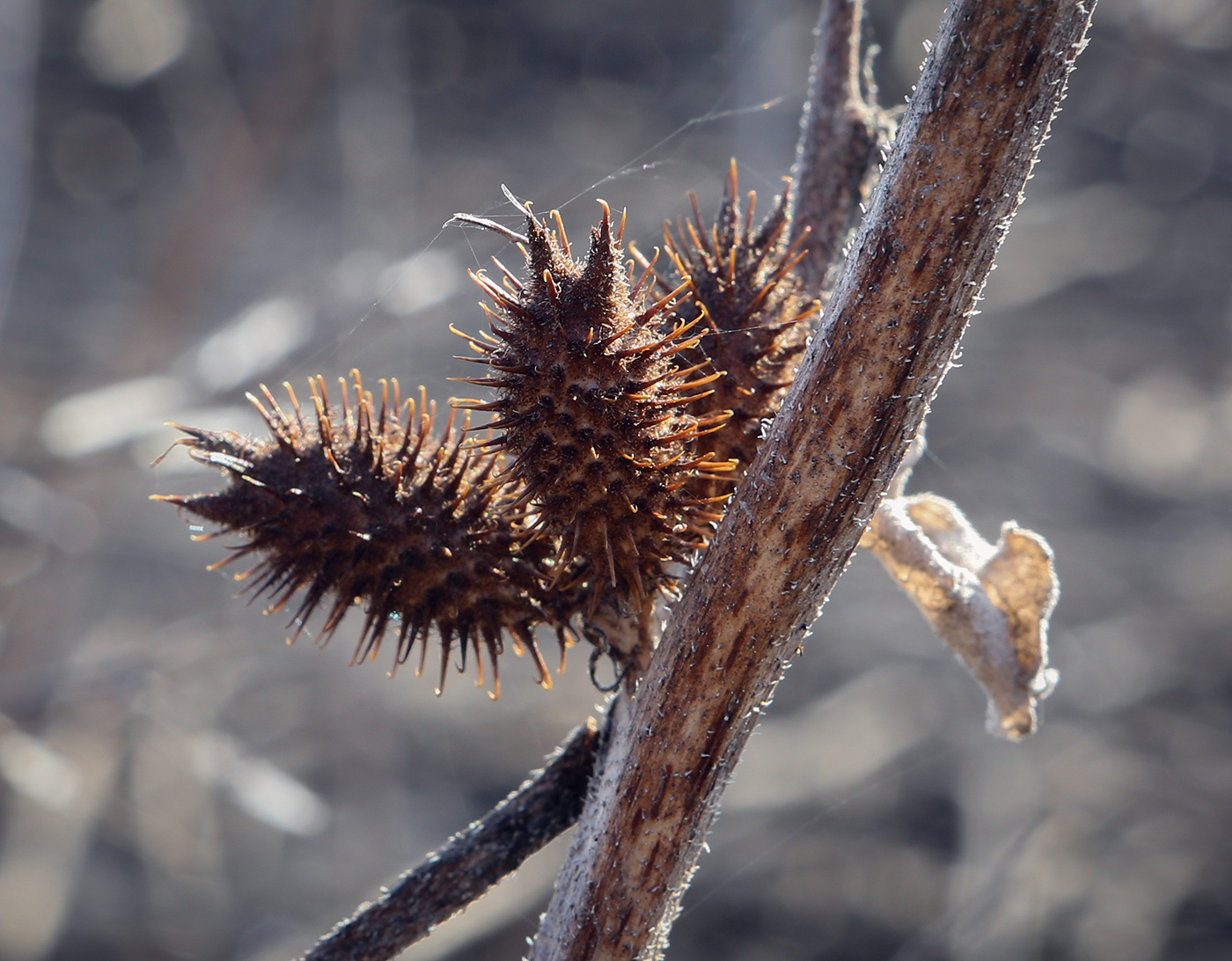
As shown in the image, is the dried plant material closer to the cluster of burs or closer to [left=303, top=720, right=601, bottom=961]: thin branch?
the cluster of burs

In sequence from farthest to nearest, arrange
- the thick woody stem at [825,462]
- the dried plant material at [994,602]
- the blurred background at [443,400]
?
1. the blurred background at [443,400]
2. the dried plant material at [994,602]
3. the thick woody stem at [825,462]

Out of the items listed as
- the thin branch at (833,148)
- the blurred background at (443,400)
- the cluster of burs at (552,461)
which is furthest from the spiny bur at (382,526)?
the blurred background at (443,400)

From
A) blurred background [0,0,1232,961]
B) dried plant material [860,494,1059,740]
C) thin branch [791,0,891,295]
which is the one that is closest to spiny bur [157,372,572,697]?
dried plant material [860,494,1059,740]

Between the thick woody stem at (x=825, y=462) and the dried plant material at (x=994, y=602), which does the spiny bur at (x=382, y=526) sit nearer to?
the thick woody stem at (x=825, y=462)

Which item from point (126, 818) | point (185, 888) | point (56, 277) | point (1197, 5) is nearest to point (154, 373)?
point (56, 277)

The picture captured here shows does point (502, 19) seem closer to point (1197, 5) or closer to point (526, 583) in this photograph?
point (1197, 5)

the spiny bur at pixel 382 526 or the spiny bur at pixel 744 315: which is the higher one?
the spiny bur at pixel 744 315
